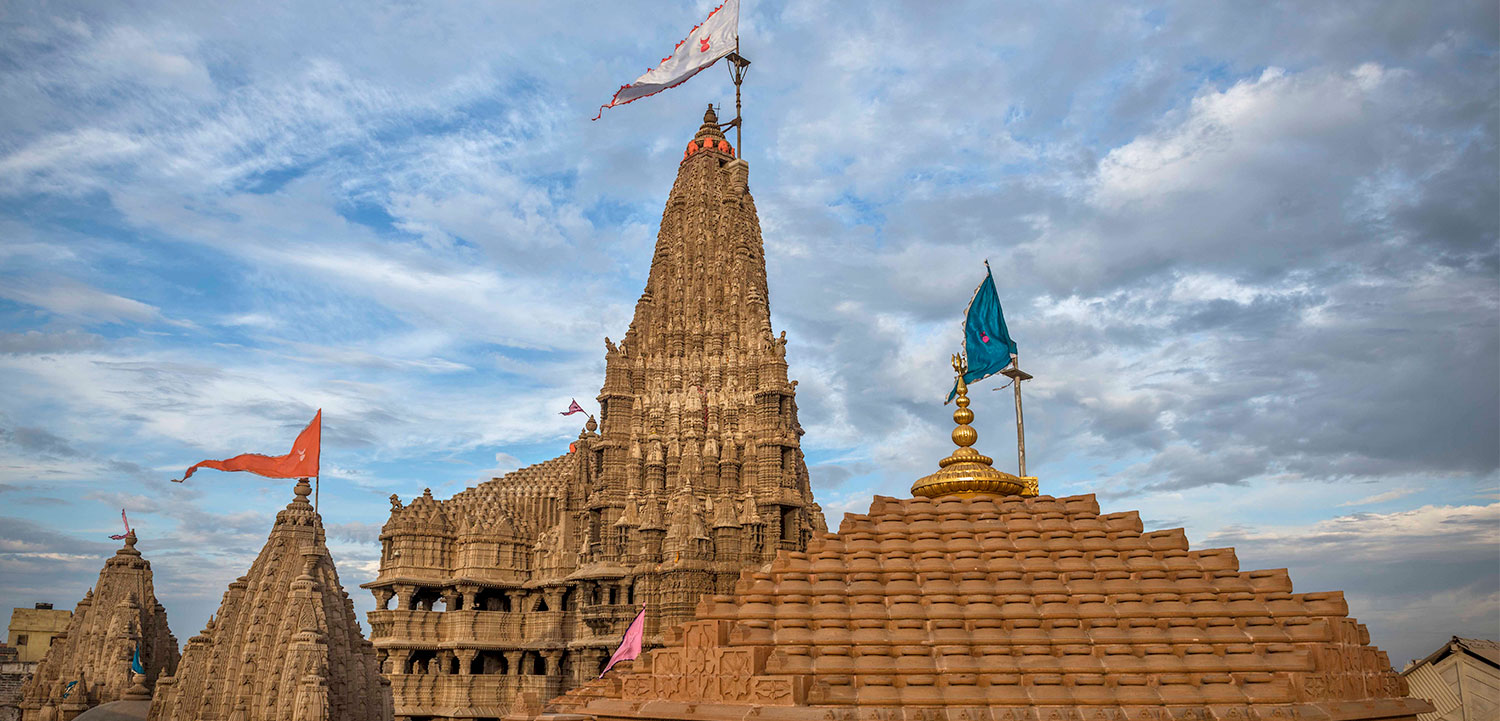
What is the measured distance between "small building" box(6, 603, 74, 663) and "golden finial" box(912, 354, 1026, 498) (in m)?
68.5

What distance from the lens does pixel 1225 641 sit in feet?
43.6

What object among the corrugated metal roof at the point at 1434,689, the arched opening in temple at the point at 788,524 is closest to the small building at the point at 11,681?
the arched opening in temple at the point at 788,524

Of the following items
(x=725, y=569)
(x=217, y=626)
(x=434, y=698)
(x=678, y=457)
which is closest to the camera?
(x=217, y=626)

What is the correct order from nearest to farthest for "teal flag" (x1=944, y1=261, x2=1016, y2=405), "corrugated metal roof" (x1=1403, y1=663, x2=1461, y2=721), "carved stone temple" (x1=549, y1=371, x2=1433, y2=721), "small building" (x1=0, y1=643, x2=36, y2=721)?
"carved stone temple" (x1=549, y1=371, x2=1433, y2=721) → "teal flag" (x1=944, y1=261, x2=1016, y2=405) → "corrugated metal roof" (x1=1403, y1=663, x2=1461, y2=721) → "small building" (x1=0, y1=643, x2=36, y2=721)

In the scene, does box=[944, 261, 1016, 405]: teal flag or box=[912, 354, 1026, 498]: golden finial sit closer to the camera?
box=[912, 354, 1026, 498]: golden finial

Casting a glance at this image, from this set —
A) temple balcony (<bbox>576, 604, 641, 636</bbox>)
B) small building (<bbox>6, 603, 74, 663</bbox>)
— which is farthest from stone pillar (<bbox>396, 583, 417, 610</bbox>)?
small building (<bbox>6, 603, 74, 663</bbox>)

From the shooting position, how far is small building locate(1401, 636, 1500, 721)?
22.0m

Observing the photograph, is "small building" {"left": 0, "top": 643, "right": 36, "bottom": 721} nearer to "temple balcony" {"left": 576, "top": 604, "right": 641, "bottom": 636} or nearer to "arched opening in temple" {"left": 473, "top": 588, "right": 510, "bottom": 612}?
"arched opening in temple" {"left": 473, "top": 588, "right": 510, "bottom": 612}

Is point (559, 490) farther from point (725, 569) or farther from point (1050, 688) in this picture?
point (1050, 688)

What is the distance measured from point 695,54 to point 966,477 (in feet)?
114

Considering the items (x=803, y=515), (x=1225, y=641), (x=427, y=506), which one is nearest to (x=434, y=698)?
(x=427, y=506)

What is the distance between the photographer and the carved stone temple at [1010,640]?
12.6m

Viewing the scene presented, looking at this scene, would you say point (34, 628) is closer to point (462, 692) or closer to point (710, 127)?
point (462, 692)

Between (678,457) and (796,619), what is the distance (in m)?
35.4
